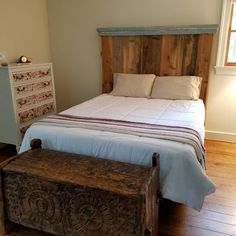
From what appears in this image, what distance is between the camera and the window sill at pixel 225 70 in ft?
10.1

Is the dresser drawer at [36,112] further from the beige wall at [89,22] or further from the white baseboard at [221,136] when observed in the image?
the white baseboard at [221,136]

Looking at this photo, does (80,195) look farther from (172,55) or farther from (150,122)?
(172,55)

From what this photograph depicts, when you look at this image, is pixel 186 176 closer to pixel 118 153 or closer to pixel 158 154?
pixel 158 154

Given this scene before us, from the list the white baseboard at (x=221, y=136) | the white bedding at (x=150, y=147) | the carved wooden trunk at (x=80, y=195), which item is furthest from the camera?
the white baseboard at (x=221, y=136)

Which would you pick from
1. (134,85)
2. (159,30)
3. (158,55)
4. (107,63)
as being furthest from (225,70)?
(107,63)

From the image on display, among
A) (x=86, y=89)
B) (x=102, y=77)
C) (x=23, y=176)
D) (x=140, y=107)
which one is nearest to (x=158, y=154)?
(x=23, y=176)

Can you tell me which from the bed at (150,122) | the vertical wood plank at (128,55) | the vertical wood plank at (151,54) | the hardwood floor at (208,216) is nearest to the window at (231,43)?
the bed at (150,122)

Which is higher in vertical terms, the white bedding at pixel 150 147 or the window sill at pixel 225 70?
the window sill at pixel 225 70

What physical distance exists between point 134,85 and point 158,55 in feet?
1.78

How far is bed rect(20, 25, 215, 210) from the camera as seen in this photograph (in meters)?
1.63

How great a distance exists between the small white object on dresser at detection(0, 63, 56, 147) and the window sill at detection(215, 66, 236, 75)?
2221 millimetres

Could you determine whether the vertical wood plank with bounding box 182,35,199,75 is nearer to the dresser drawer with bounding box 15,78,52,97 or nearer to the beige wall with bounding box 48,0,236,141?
the beige wall with bounding box 48,0,236,141

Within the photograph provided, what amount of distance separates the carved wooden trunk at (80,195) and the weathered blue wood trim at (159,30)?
2.13 meters

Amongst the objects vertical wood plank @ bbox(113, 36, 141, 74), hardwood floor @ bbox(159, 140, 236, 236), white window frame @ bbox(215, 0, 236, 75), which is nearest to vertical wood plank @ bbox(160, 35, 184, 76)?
vertical wood plank @ bbox(113, 36, 141, 74)
